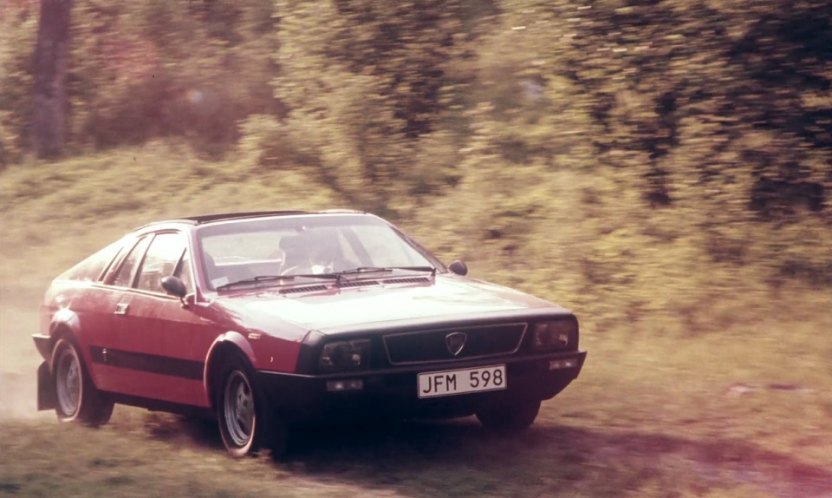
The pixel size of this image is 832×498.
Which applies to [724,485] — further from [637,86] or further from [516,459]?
[637,86]

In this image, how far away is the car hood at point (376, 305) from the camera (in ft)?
23.5

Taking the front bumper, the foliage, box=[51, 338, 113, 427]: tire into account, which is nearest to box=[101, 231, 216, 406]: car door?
box=[51, 338, 113, 427]: tire

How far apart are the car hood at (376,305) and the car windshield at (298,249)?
0.35m

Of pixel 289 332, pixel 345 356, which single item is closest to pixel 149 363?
pixel 289 332

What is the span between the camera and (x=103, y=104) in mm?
25391

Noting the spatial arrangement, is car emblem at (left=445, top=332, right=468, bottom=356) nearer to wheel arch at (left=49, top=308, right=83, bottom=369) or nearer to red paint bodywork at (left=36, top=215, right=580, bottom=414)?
red paint bodywork at (left=36, top=215, right=580, bottom=414)

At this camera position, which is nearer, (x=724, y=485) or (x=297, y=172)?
(x=724, y=485)

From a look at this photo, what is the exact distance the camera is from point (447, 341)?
23.7 ft

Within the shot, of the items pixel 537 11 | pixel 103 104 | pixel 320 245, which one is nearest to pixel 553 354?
pixel 320 245

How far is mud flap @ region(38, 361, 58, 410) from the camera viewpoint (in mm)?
9633

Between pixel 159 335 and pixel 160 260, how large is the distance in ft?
2.09

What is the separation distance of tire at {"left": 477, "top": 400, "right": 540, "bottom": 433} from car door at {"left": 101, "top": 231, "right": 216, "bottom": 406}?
1.68m

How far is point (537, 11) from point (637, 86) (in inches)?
55.7

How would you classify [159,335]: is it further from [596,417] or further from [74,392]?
[596,417]
